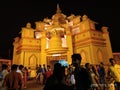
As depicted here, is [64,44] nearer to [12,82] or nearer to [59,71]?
[12,82]

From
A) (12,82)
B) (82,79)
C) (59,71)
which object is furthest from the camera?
(12,82)

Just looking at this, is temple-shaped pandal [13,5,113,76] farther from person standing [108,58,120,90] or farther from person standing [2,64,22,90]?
person standing [2,64,22,90]

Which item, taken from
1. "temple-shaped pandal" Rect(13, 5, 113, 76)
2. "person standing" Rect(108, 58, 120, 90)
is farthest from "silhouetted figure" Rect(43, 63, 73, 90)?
"temple-shaped pandal" Rect(13, 5, 113, 76)

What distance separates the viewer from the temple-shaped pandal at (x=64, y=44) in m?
20.8

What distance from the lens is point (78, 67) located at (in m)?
2.98

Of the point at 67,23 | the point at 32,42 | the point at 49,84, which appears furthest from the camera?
the point at 67,23

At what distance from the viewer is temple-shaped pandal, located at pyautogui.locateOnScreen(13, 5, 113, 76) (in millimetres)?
20797

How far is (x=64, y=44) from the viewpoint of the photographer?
23344 mm

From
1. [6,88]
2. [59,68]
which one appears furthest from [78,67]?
[6,88]

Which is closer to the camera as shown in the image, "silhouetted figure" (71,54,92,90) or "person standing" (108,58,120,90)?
"silhouetted figure" (71,54,92,90)

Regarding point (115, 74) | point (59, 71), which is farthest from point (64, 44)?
point (59, 71)

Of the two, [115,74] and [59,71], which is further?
[115,74]

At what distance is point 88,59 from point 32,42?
1059 centimetres

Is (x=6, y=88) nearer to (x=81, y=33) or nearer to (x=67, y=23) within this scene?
(x=81, y=33)
